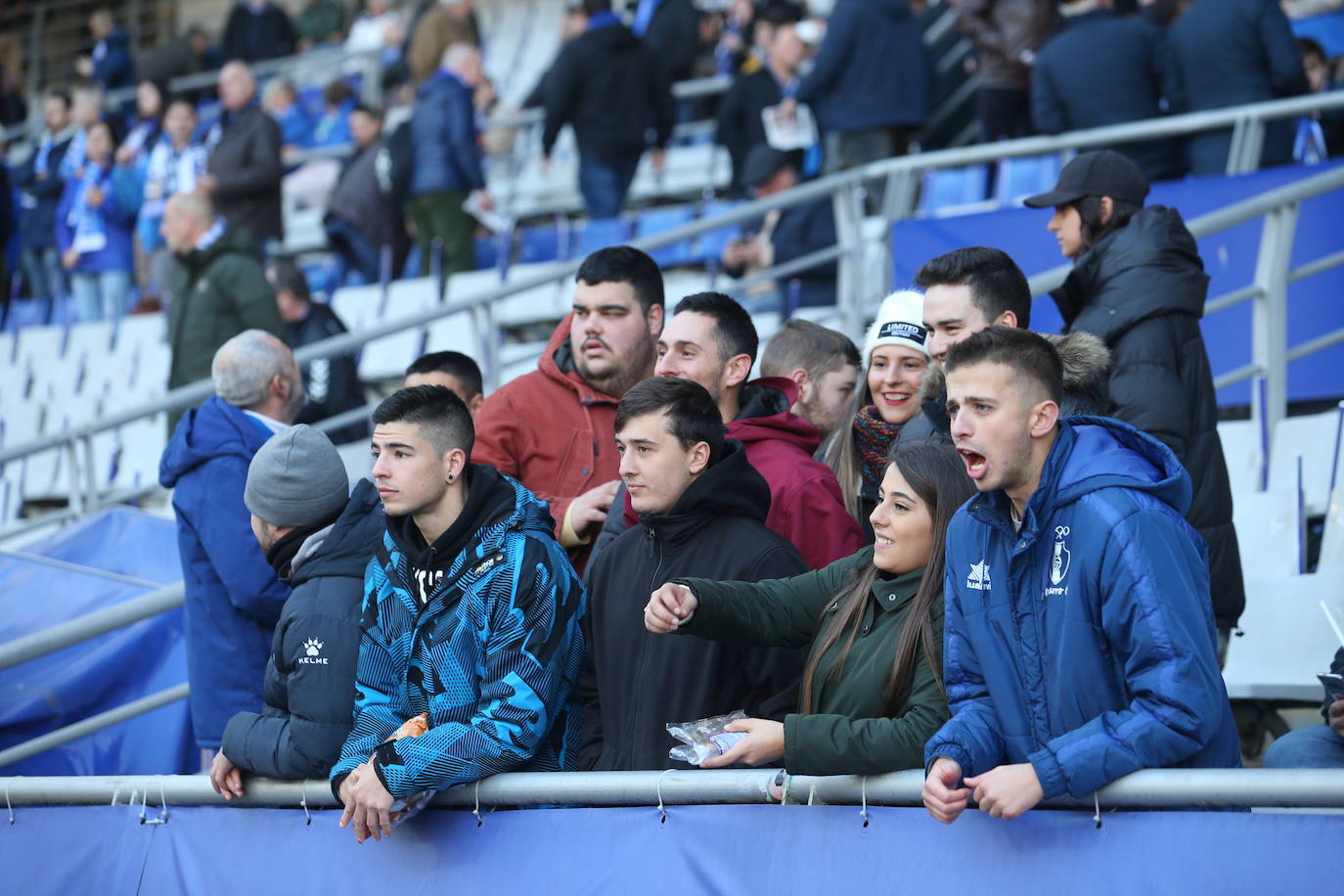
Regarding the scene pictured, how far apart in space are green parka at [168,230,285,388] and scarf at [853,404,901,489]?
3.94m

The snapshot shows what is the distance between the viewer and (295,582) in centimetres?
404

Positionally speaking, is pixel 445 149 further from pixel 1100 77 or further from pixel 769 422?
pixel 769 422

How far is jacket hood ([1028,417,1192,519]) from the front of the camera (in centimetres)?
297

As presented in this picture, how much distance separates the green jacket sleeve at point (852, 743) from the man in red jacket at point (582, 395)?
1.70 m

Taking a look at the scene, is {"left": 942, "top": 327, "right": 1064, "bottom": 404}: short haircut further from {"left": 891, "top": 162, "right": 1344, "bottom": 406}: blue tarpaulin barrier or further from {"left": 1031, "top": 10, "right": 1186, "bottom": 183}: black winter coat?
{"left": 1031, "top": 10, "right": 1186, "bottom": 183}: black winter coat

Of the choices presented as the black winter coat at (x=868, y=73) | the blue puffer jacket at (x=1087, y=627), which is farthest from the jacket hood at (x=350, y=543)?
the black winter coat at (x=868, y=73)

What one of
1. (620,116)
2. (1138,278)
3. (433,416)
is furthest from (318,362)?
(1138,278)

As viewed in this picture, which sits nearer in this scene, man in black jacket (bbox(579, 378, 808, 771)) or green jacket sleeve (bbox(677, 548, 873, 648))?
green jacket sleeve (bbox(677, 548, 873, 648))

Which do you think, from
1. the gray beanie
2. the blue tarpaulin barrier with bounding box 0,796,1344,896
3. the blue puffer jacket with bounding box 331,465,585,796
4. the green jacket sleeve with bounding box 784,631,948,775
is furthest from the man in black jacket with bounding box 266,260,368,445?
the green jacket sleeve with bounding box 784,631,948,775

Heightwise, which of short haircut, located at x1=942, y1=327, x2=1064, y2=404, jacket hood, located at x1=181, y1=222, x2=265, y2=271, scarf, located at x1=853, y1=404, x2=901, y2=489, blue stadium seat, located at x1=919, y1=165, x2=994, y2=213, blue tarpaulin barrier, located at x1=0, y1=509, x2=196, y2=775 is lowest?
blue tarpaulin barrier, located at x1=0, y1=509, x2=196, y2=775

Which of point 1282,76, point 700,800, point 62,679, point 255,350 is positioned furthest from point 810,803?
point 1282,76

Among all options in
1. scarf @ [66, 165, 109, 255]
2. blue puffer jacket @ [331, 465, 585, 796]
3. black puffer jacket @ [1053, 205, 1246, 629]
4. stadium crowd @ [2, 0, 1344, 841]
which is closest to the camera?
stadium crowd @ [2, 0, 1344, 841]

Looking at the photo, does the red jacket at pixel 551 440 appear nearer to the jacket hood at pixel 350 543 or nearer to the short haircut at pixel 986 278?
the jacket hood at pixel 350 543

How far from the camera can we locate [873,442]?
4348 millimetres
